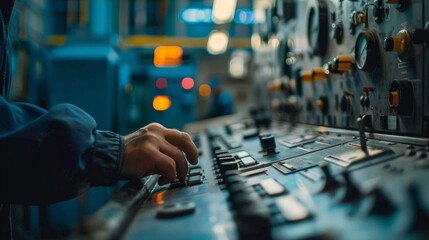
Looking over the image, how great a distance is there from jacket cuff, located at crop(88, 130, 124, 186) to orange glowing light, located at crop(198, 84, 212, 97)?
27.1 ft

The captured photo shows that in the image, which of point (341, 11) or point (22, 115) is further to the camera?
point (341, 11)

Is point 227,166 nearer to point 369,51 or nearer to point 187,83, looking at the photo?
point 369,51

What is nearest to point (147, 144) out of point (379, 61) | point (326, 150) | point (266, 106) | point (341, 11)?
point (326, 150)

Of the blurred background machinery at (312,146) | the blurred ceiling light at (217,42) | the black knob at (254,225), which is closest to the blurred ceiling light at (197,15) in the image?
the blurred ceiling light at (217,42)

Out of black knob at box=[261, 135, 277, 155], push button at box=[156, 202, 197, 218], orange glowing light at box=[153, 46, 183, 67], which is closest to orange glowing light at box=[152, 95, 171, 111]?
orange glowing light at box=[153, 46, 183, 67]

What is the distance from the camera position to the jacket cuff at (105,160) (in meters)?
0.81

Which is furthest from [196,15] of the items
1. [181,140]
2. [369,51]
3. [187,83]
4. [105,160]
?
[105,160]

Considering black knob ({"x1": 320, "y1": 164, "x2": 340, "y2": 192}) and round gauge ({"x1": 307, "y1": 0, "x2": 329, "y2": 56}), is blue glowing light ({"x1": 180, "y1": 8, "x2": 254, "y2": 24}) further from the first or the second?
black knob ({"x1": 320, "y1": 164, "x2": 340, "y2": 192})

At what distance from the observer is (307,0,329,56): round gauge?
1498 mm

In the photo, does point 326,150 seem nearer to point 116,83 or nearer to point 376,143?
point 376,143

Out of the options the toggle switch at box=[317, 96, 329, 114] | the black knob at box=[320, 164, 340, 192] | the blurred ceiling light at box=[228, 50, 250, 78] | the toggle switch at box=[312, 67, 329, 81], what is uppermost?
the blurred ceiling light at box=[228, 50, 250, 78]

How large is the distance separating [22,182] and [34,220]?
2.37 m

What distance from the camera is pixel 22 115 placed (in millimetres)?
852

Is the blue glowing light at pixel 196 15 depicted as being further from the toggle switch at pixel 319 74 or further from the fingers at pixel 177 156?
the fingers at pixel 177 156
